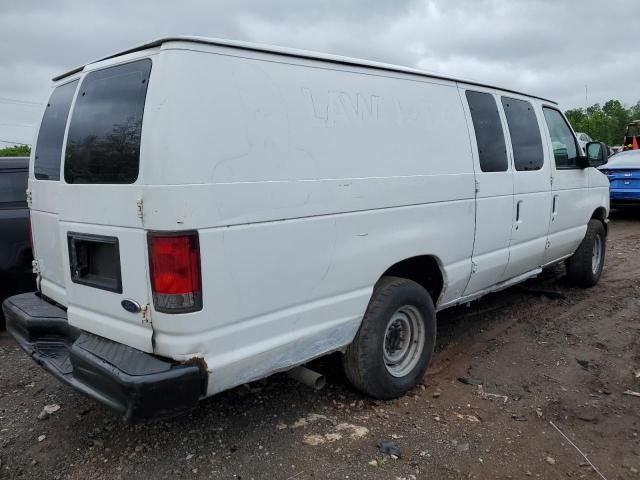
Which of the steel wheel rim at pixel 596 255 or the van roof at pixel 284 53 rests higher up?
the van roof at pixel 284 53

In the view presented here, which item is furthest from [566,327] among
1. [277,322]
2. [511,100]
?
[277,322]

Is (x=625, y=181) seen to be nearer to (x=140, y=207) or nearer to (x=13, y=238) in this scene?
(x=13, y=238)

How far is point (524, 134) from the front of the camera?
4.84 meters

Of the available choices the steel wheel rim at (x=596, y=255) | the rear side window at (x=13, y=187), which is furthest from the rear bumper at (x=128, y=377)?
the steel wheel rim at (x=596, y=255)

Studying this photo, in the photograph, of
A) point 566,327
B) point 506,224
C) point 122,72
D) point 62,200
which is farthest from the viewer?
point 566,327

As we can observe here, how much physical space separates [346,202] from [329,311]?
2.06 ft

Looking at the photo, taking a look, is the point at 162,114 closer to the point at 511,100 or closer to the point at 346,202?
the point at 346,202

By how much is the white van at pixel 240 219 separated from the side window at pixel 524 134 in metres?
0.63

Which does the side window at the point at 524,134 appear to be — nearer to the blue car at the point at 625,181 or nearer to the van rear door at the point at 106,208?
the van rear door at the point at 106,208

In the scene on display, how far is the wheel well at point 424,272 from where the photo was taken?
381 centimetres

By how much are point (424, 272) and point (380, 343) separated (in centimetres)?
82

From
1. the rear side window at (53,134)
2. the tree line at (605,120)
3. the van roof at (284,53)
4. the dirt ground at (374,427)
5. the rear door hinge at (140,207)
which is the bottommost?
the dirt ground at (374,427)

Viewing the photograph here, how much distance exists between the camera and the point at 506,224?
14.8 ft

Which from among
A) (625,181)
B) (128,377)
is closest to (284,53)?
(128,377)
